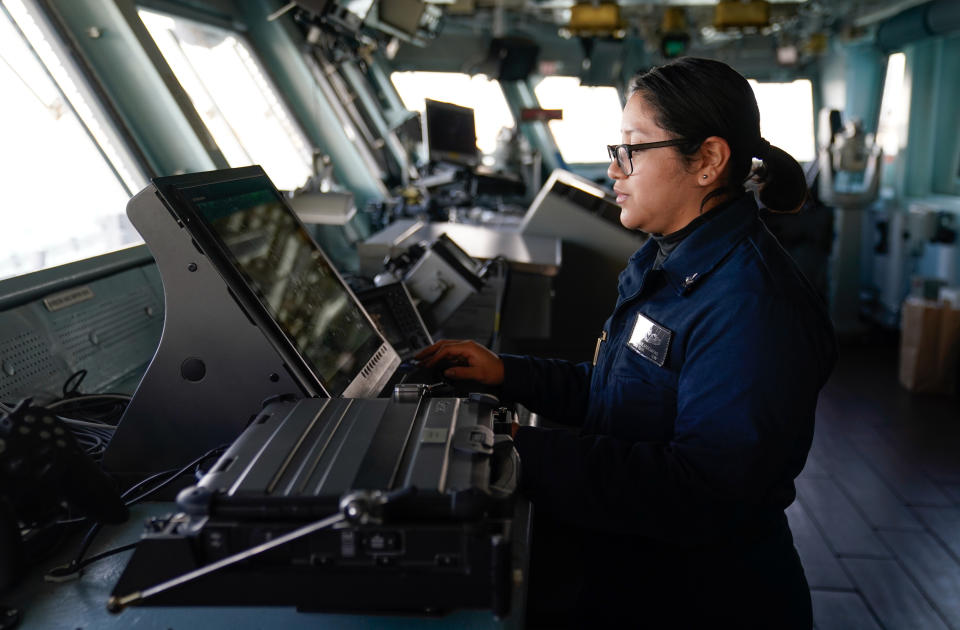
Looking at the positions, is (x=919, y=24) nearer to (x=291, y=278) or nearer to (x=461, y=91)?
(x=461, y=91)

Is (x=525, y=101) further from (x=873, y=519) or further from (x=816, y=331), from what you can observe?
(x=816, y=331)

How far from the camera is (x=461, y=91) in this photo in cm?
873

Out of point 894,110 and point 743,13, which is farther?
point 743,13

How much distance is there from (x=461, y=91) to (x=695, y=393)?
811 centimetres

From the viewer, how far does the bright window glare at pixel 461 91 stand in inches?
323

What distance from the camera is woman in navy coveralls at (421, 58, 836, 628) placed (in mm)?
1104

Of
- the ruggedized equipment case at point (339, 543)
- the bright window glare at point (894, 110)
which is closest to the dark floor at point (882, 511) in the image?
the ruggedized equipment case at point (339, 543)

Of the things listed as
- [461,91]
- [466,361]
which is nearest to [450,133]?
[466,361]

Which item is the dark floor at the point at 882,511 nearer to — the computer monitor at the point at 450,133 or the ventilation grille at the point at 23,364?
the ventilation grille at the point at 23,364

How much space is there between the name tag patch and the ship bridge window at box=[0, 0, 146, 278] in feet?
4.88

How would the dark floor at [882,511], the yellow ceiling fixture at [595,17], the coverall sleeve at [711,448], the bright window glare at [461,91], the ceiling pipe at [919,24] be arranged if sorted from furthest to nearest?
the bright window glare at [461,91] → the yellow ceiling fixture at [595,17] → the ceiling pipe at [919,24] → the dark floor at [882,511] → the coverall sleeve at [711,448]

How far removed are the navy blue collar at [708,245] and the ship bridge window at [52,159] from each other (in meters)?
1.55

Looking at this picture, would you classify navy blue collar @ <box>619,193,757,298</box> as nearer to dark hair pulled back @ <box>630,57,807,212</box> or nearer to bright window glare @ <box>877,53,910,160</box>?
dark hair pulled back @ <box>630,57,807,212</box>

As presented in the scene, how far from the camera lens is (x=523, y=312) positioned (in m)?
2.90
